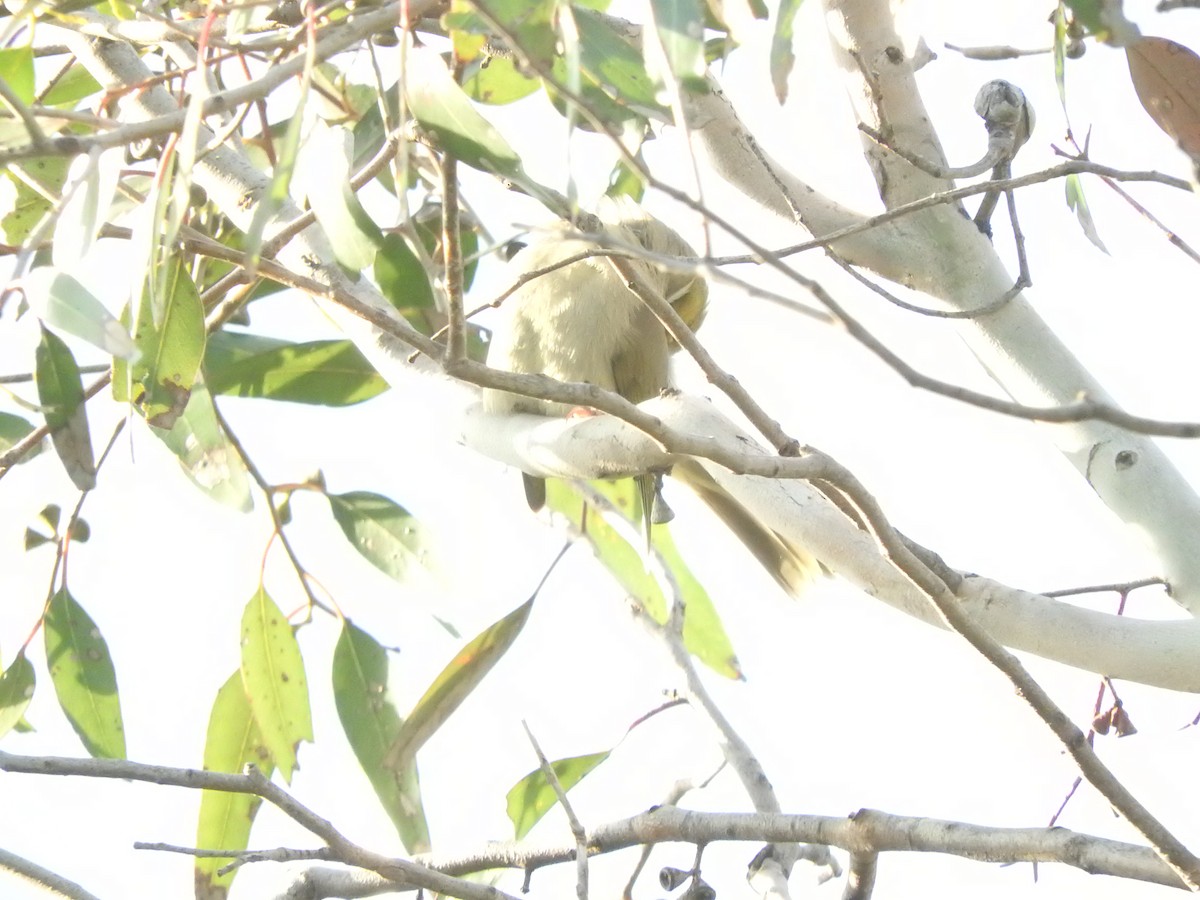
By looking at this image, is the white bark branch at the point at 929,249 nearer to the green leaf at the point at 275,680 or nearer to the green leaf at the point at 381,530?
the green leaf at the point at 381,530

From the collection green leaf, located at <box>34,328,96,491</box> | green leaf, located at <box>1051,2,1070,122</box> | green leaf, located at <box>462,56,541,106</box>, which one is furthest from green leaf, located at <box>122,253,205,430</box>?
green leaf, located at <box>1051,2,1070,122</box>

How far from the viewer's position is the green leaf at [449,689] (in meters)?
1.44

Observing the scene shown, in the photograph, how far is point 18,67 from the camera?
A: 1.27 m

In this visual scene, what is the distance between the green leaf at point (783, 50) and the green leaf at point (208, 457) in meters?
0.75

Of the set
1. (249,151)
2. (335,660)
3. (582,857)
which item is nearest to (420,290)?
(249,151)

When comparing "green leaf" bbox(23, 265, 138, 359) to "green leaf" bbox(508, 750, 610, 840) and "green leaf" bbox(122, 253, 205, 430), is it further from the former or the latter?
"green leaf" bbox(508, 750, 610, 840)

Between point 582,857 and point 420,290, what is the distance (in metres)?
0.84

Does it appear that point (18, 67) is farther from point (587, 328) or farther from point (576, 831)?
point (576, 831)

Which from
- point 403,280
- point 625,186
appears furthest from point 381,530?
point 625,186

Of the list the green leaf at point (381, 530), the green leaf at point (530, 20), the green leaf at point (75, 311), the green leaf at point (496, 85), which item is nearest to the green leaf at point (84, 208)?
the green leaf at point (75, 311)

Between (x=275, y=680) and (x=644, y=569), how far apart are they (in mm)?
500

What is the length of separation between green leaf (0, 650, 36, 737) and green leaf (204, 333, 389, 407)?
436 mm

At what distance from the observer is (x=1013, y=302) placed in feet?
3.91

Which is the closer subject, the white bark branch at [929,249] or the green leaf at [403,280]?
the white bark branch at [929,249]
